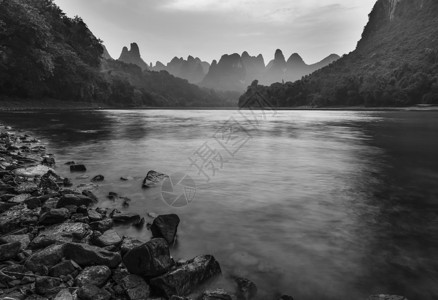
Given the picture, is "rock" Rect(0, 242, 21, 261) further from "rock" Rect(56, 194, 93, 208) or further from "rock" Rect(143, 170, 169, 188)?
"rock" Rect(143, 170, 169, 188)

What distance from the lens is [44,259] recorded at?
4676mm

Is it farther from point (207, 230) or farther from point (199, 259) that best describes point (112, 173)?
point (199, 259)

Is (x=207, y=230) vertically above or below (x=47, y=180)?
below

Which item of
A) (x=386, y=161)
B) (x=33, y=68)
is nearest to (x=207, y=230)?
(x=386, y=161)

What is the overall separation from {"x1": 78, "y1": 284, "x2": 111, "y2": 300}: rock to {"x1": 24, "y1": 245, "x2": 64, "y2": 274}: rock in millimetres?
896

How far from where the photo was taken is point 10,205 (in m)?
6.96

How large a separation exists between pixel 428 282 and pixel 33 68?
65.3 metres

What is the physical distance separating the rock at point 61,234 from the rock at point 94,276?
4.08ft

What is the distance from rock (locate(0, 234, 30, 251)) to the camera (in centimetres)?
525

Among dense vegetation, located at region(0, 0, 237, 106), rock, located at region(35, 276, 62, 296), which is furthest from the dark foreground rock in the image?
dense vegetation, located at region(0, 0, 237, 106)

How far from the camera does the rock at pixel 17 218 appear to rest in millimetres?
5922

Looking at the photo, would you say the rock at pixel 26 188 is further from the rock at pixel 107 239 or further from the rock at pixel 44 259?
the rock at pixel 44 259

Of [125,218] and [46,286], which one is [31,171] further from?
[46,286]

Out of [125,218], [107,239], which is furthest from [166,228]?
[125,218]
